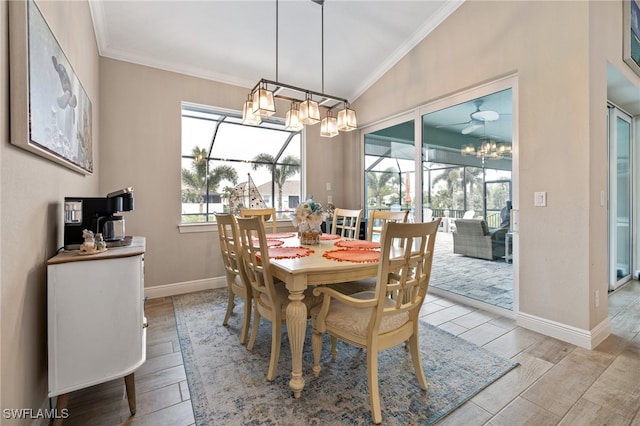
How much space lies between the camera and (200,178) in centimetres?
367

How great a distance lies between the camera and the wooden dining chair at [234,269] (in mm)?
2090

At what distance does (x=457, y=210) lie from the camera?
10.6 feet

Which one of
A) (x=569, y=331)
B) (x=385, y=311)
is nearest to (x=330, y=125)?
(x=385, y=311)

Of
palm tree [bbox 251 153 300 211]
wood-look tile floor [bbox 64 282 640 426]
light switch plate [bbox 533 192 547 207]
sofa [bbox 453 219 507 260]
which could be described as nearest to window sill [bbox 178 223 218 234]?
palm tree [bbox 251 153 300 211]

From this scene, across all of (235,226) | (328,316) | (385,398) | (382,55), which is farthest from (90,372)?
(382,55)

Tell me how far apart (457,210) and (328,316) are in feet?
7.59

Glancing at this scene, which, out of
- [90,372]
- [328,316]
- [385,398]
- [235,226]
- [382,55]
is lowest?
[385,398]

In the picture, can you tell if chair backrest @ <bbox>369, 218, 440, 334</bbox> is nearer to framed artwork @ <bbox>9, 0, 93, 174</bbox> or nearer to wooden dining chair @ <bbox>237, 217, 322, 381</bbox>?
wooden dining chair @ <bbox>237, 217, 322, 381</bbox>

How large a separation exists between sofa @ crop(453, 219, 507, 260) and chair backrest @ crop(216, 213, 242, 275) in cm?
252

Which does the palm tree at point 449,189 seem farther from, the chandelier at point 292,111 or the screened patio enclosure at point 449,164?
the chandelier at point 292,111

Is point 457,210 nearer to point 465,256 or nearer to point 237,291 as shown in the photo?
point 465,256

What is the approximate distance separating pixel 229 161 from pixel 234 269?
1959 mm

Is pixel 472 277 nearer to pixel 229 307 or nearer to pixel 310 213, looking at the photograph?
pixel 310 213

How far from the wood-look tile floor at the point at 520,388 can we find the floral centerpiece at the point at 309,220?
1.29m
